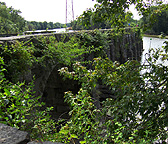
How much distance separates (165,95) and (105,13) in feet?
4.53

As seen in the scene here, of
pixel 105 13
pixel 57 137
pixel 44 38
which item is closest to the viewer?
pixel 105 13

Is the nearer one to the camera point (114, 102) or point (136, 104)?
point (136, 104)

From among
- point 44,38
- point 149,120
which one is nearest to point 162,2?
point 149,120

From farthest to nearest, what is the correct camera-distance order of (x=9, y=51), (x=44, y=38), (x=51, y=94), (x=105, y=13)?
1. (x=51, y=94)
2. (x=44, y=38)
3. (x=9, y=51)
4. (x=105, y=13)

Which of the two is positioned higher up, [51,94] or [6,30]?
[6,30]

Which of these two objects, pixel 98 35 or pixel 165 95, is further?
pixel 98 35

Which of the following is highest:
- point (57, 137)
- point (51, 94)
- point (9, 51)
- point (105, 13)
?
point (105, 13)

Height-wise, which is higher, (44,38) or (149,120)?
(44,38)

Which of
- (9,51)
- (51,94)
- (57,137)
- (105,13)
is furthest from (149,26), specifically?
(51,94)

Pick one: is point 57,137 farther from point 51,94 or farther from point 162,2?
point 51,94

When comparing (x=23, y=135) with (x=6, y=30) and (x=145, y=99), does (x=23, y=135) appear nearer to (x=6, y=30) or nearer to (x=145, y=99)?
(x=145, y=99)

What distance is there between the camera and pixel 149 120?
213 centimetres

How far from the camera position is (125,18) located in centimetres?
304

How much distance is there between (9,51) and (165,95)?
321 cm
